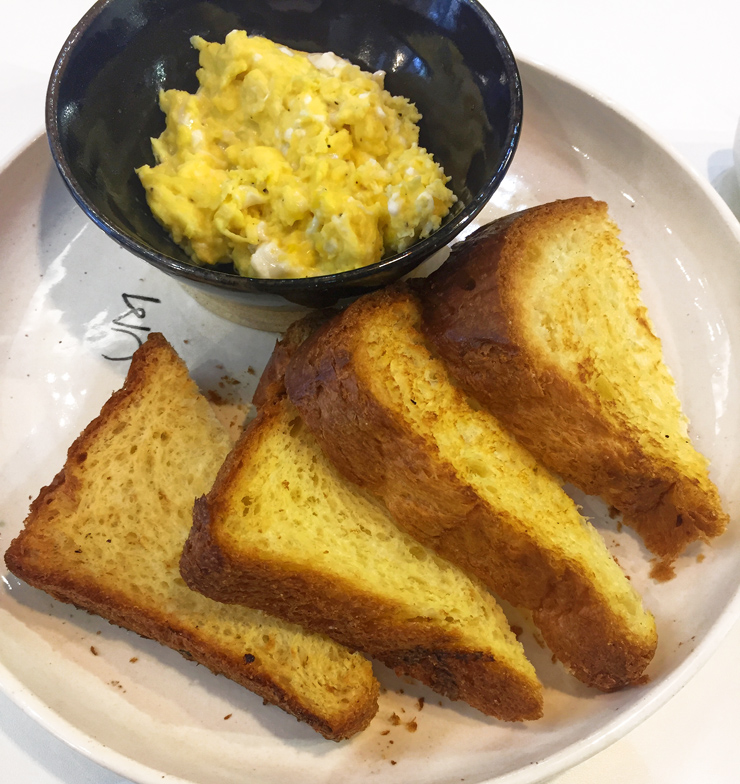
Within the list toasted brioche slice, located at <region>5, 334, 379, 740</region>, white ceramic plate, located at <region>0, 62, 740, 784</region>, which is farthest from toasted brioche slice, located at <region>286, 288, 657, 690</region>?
toasted brioche slice, located at <region>5, 334, 379, 740</region>

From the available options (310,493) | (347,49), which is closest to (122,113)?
(347,49)

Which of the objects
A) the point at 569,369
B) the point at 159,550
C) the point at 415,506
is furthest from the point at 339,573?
the point at 569,369

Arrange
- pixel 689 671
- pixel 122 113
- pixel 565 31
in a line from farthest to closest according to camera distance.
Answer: pixel 565 31 < pixel 122 113 < pixel 689 671

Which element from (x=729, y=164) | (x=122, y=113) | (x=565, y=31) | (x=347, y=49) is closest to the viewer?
(x=122, y=113)

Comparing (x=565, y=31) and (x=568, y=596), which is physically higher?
(x=565, y=31)

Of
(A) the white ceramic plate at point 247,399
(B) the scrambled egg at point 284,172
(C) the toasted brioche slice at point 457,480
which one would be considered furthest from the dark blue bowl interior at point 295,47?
(A) the white ceramic plate at point 247,399

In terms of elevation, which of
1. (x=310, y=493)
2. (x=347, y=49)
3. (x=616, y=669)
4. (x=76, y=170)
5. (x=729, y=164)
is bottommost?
(x=310, y=493)

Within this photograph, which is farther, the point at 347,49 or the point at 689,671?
the point at 347,49

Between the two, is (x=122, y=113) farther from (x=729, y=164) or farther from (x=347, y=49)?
(x=729, y=164)
